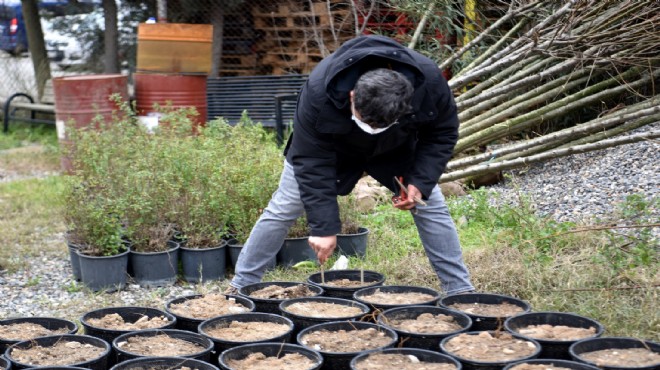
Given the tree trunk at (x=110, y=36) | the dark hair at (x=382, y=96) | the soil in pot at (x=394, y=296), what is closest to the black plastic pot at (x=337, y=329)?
the soil in pot at (x=394, y=296)

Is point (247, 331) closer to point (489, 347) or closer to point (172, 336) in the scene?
point (172, 336)

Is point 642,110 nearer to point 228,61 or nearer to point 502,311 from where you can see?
point 502,311

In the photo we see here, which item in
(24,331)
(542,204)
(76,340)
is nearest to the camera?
(76,340)

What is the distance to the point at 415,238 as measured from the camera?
5348mm

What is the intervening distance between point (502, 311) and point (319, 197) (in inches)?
36.5

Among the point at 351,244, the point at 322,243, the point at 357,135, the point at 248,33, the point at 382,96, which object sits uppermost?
the point at 248,33

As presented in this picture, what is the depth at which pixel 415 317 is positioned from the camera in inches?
138

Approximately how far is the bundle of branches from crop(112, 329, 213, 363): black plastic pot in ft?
9.68

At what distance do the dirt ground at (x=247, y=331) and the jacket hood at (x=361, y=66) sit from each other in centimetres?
96

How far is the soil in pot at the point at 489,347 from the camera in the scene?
9.92ft

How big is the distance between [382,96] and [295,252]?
2.38 meters

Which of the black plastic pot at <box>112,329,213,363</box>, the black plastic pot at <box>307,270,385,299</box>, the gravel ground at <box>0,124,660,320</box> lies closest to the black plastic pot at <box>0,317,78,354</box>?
the black plastic pot at <box>112,329,213,363</box>

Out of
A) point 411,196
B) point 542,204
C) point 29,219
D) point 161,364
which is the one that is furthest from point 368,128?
point 29,219

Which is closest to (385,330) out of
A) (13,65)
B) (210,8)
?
(210,8)
